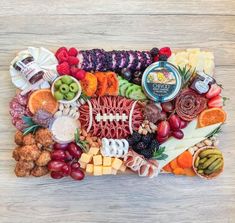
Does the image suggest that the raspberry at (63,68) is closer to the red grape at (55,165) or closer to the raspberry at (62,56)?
the raspberry at (62,56)

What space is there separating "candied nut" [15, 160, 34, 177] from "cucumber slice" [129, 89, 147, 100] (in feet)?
1.20

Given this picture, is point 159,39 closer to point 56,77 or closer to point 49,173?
point 56,77

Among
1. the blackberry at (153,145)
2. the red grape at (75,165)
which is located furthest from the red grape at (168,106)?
the red grape at (75,165)

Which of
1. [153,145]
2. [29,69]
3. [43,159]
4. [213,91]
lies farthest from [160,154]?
[29,69]

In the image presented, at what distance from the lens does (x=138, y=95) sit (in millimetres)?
1533

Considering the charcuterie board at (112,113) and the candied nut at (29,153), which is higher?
the charcuterie board at (112,113)

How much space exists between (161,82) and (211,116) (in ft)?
0.61

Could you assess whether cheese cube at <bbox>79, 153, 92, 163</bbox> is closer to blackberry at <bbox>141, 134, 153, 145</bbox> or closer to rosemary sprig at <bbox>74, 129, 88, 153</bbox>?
rosemary sprig at <bbox>74, 129, 88, 153</bbox>

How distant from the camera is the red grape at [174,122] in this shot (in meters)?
1.51

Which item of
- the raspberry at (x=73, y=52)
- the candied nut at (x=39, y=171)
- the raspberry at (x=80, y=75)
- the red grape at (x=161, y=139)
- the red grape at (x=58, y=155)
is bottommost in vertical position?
the candied nut at (x=39, y=171)

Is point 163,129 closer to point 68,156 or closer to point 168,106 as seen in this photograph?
point 168,106

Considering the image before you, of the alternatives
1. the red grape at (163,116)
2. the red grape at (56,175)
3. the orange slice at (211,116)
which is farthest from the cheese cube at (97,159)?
the orange slice at (211,116)

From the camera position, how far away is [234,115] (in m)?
1.62

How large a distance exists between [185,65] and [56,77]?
399 millimetres
